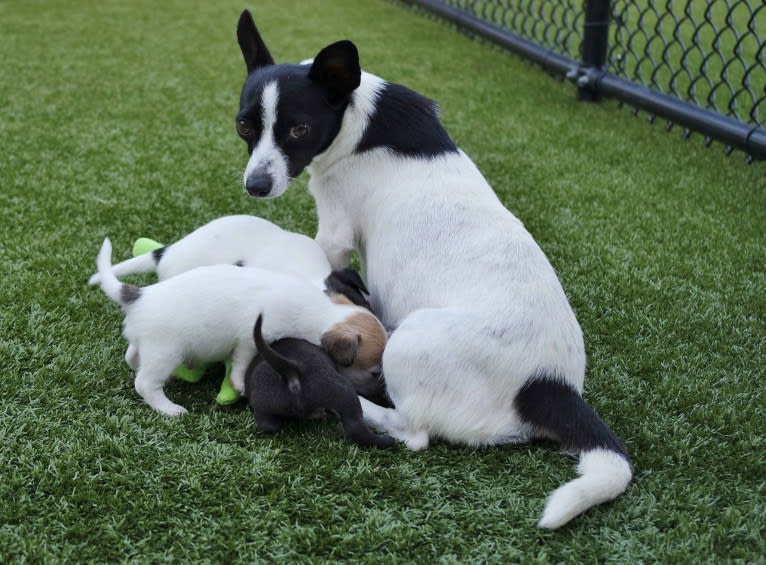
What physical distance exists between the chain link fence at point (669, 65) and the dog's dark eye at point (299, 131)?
2.80 metres

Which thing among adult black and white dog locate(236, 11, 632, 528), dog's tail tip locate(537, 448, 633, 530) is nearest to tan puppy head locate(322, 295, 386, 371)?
adult black and white dog locate(236, 11, 632, 528)

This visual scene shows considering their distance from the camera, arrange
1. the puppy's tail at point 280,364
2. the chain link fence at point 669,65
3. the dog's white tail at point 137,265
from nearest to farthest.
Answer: the puppy's tail at point 280,364
the dog's white tail at point 137,265
the chain link fence at point 669,65

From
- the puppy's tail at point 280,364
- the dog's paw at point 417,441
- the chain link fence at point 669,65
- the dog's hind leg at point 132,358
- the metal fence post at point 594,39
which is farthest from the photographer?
the metal fence post at point 594,39

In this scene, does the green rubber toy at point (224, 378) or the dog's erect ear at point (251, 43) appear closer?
the green rubber toy at point (224, 378)

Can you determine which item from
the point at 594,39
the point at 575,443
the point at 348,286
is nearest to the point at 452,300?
the point at 348,286

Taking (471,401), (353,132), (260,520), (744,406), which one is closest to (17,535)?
(260,520)

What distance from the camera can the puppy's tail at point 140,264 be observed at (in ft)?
9.29

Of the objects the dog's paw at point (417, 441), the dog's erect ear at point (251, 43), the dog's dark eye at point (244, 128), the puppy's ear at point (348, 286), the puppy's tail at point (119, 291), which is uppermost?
the dog's erect ear at point (251, 43)

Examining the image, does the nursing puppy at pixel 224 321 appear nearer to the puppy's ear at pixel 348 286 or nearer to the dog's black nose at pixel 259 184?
the puppy's ear at pixel 348 286

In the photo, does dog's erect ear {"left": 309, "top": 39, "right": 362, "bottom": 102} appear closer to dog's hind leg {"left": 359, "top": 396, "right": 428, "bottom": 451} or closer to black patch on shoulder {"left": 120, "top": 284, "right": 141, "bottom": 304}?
black patch on shoulder {"left": 120, "top": 284, "right": 141, "bottom": 304}

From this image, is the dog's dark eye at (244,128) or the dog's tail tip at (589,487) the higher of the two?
the dog's dark eye at (244,128)

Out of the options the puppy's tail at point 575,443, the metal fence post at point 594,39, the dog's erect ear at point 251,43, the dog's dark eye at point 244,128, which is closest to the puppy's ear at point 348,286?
the dog's dark eye at point 244,128

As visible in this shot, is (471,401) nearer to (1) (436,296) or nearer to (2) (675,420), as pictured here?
(1) (436,296)

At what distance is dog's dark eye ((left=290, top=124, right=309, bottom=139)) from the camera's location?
2.65 meters
